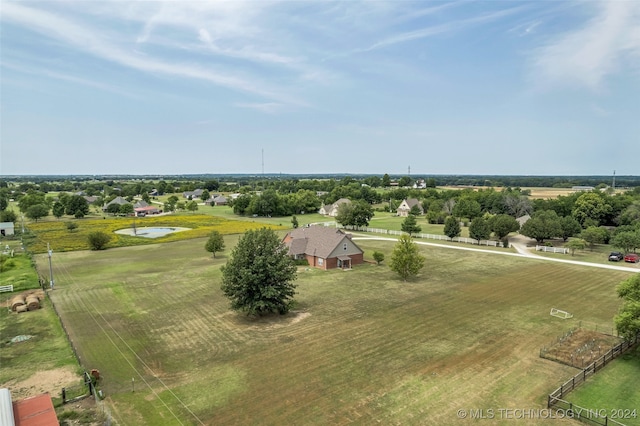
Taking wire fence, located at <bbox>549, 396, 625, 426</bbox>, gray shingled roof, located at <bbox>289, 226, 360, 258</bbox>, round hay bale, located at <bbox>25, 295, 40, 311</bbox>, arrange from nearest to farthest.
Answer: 1. wire fence, located at <bbox>549, 396, 625, 426</bbox>
2. round hay bale, located at <bbox>25, 295, 40, 311</bbox>
3. gray shingled roof, located at <bbox>289, 226, 360, 258</bbox>

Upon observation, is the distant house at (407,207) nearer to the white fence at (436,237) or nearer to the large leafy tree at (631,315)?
the white fence at (436,237)

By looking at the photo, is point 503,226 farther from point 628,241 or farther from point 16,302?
point 16,302

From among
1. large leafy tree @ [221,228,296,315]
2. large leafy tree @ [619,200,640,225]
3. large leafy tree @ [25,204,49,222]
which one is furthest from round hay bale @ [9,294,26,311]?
large leafy tree @ [619,200,640,225]

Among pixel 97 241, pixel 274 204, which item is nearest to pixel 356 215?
pixel 274 204

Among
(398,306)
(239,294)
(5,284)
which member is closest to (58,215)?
(5,284)

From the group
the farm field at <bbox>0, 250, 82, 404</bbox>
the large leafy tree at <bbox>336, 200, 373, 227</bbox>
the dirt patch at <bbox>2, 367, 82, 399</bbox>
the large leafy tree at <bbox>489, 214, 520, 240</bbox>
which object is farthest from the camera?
the large leafy tree at <bbox>336, 200, 373, 227</bbox>

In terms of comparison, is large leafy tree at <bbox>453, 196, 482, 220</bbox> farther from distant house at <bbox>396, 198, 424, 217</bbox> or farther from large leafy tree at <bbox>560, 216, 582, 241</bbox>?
large leafy tree at <bbox>560, 216, 582, 241</bbox>

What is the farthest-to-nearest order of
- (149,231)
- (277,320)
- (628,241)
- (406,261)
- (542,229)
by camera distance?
(149,231) < (542,229) < (628,241) < (406,261) < (277,320)
